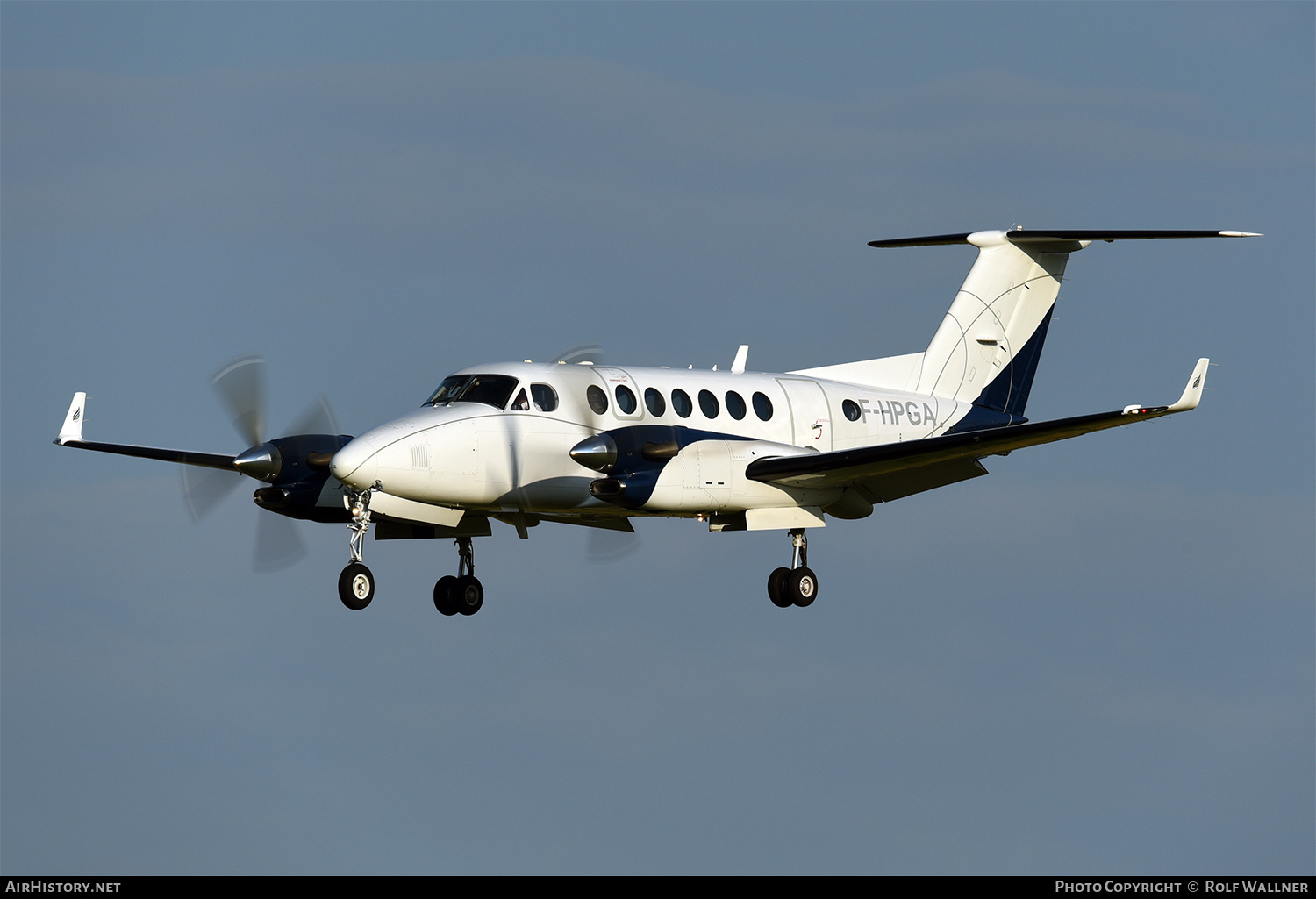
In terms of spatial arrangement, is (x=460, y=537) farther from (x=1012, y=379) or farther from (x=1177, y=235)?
(x=1177, y=235)

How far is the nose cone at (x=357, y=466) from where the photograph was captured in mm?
19750

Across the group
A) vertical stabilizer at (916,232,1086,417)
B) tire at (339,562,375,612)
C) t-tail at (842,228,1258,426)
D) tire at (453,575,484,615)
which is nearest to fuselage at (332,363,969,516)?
tire at (339,562,375,612)

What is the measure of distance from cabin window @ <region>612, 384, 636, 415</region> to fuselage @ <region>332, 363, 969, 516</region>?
0.05 ft

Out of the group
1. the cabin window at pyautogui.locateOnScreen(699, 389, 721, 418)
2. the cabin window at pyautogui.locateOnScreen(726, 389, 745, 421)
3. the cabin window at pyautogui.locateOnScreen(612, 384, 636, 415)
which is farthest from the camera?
the cabin window at pyautogui.locateOnScreen(726, 389, 745, 421)

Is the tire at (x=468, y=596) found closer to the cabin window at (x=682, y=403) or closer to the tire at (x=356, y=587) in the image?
the tire at (x=356, y=587)

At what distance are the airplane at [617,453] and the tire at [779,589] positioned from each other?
2cm

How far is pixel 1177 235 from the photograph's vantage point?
23.2 metres

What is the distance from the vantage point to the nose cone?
64.8 ft

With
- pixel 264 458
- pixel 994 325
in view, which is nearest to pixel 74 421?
pixel 264 458

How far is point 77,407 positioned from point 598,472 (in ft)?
26.5

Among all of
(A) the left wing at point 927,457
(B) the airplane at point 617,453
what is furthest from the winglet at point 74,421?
(A) the left wing at point 927,457

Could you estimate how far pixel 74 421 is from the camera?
2359cm

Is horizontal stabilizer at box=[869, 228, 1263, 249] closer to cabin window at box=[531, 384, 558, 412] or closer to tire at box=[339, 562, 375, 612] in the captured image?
cabin window at box=[531, 384, 558, 412]

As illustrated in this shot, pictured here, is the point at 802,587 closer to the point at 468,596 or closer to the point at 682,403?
the point at 682,403
